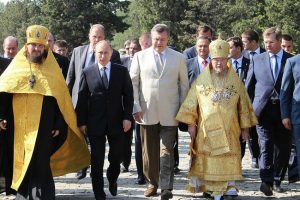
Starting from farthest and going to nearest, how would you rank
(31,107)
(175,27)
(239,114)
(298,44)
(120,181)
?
(175,27) → (298,44) → (120,181) → (239,114) → (31,107)

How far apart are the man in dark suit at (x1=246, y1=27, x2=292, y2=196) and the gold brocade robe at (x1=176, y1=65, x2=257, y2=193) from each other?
2.20 ft

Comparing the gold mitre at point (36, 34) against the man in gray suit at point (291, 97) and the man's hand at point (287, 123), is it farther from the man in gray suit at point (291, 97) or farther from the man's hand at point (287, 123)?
the man's hand at point (287, 123)

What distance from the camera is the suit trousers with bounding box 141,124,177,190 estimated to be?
24.1 ft

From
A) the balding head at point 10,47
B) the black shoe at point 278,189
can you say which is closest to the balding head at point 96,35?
the balding head at point 10,47

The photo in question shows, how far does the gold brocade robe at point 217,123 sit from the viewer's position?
6.97 meters

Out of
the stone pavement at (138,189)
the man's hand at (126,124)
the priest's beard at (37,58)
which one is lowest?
the stone pavement at (138,189)

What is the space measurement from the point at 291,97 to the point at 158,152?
76.4 inches

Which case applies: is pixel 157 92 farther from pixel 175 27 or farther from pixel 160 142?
pixel 175 27

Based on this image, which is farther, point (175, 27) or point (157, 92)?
point (175, 27)

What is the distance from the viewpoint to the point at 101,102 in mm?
7141

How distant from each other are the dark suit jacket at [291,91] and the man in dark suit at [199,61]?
123cm

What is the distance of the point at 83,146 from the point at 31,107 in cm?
116

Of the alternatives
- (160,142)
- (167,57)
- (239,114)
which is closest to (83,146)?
(160,142)

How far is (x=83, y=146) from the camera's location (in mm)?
7488
